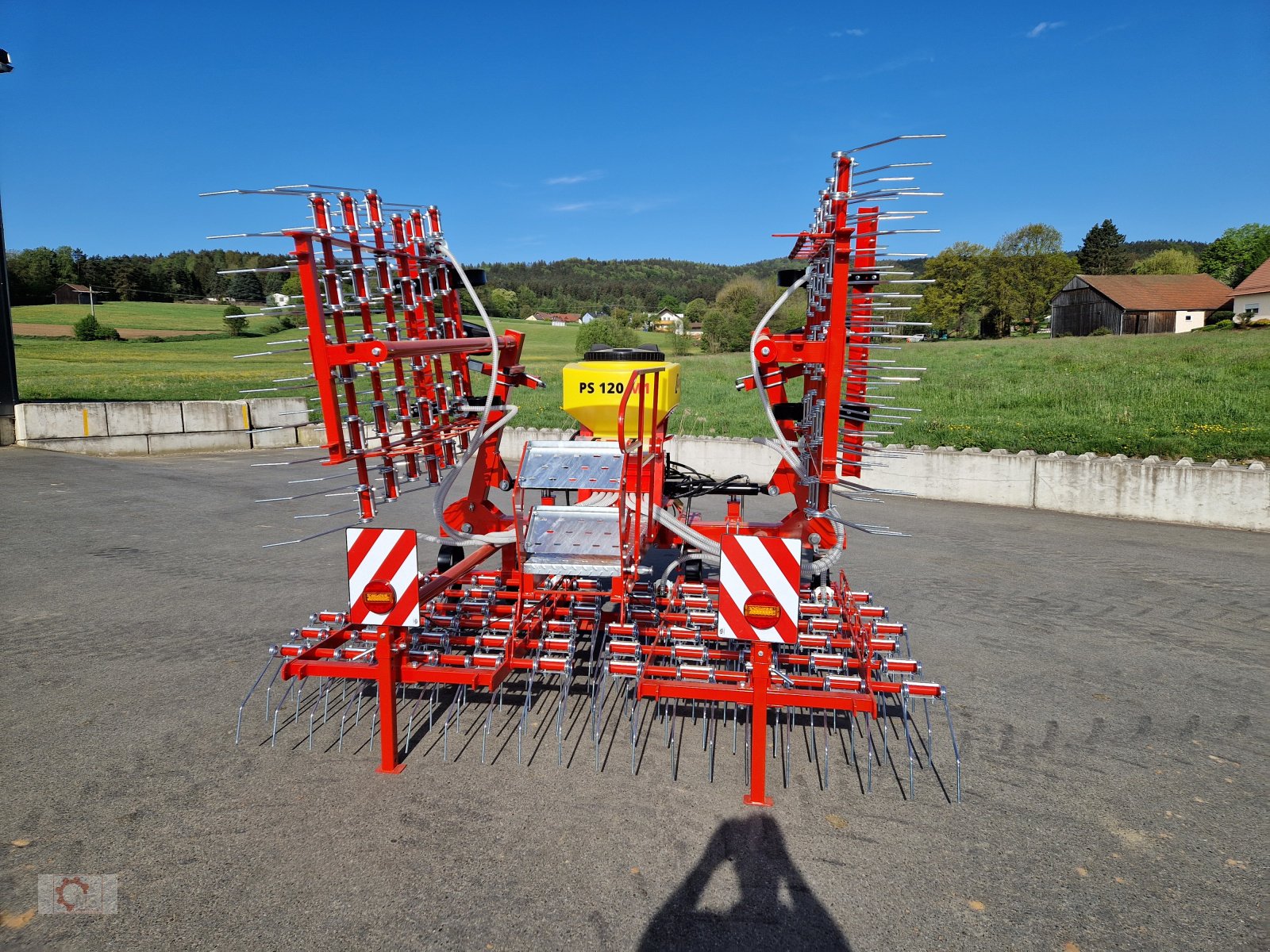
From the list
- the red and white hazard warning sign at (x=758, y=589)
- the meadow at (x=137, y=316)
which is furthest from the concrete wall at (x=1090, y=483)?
the meadow at (x=137, y=316)

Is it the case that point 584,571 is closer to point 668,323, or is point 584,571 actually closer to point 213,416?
point 213,416

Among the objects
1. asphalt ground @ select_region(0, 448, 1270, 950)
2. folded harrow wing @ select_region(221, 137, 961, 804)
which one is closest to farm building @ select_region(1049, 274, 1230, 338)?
asphalt ground @ select_region(0, 448, 1270, 950)

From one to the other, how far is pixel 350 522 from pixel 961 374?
17.8 metres

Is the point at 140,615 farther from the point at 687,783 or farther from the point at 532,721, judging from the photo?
the point at 687,783

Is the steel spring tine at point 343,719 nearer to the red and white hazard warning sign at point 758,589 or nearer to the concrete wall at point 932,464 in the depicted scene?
the red and white hazard warning sign at point 758,589

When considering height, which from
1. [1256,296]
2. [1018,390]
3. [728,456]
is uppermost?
[1256,296]

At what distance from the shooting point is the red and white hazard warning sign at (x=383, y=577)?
→ 4320mm

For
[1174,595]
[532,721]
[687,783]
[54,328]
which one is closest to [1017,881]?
[687,783]

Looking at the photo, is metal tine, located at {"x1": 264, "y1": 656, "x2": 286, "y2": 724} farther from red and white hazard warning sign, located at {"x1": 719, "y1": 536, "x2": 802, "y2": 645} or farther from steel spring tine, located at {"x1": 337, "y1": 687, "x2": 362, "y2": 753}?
red and white hazard warning sign, located at {"x1": 719, "y1": 536, "x2": 802, "y2": 645}

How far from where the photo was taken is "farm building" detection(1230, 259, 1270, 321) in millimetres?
42719

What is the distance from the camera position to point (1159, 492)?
426 inches

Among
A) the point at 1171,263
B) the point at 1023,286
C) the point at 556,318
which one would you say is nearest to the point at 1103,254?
the point at 1171,263

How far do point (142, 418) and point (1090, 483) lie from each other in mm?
18729

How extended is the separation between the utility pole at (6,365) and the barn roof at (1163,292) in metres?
53.6
